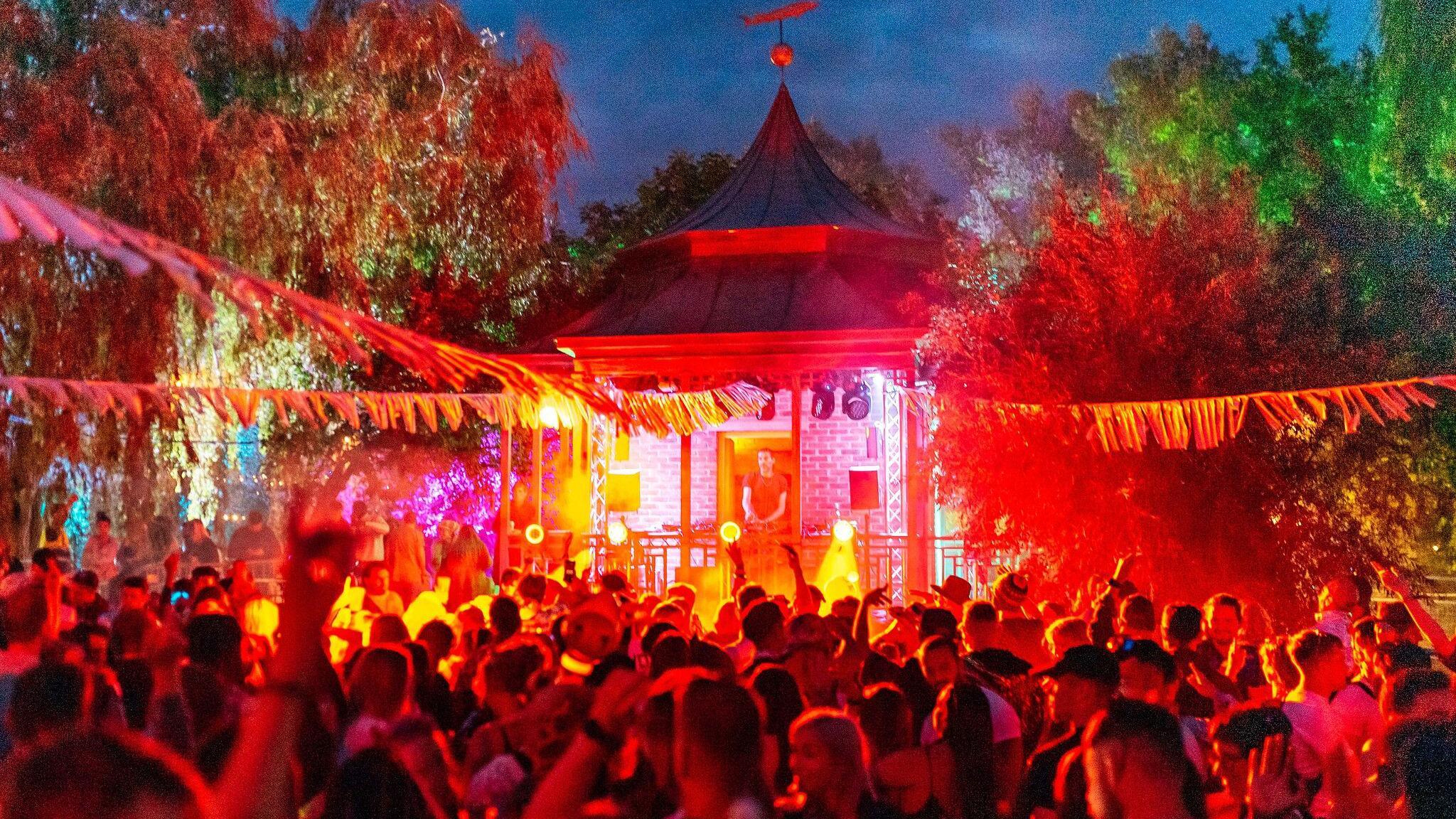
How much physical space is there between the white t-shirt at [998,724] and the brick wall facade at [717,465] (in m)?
16.0

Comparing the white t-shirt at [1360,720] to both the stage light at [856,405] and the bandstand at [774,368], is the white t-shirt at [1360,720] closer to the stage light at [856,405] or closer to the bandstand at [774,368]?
the bandstand at [774,368]

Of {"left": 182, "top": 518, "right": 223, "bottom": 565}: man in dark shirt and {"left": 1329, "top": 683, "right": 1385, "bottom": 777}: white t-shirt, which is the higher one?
{"left": 182, "top": 518, "right": 223, "bottom": 565}: man in dark shirt

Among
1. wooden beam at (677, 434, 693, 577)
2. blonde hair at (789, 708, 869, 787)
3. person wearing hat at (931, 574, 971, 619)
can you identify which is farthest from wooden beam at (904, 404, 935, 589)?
blonde hair at (789, 708, 869, 787)

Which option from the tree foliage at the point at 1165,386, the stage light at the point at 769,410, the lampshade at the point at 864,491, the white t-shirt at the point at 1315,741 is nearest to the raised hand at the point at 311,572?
the white t-shirt at the point at 1315,741

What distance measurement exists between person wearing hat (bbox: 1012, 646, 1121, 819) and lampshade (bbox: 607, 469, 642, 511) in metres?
15.9

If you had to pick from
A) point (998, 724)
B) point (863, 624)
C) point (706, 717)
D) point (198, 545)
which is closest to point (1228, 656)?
point (863, 624)

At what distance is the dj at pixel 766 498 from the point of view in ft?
67.6

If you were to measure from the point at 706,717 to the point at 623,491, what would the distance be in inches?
698

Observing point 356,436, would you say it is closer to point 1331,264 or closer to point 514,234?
point 514,234

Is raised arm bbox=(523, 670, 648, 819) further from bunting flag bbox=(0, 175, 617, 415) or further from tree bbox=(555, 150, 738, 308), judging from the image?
tree bbox=(555, 150, 738, 308)

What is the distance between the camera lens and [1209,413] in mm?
11133

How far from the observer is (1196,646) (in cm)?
689

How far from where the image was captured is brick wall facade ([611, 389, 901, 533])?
2144 cm

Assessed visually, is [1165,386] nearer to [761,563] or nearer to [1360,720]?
[761,563]
